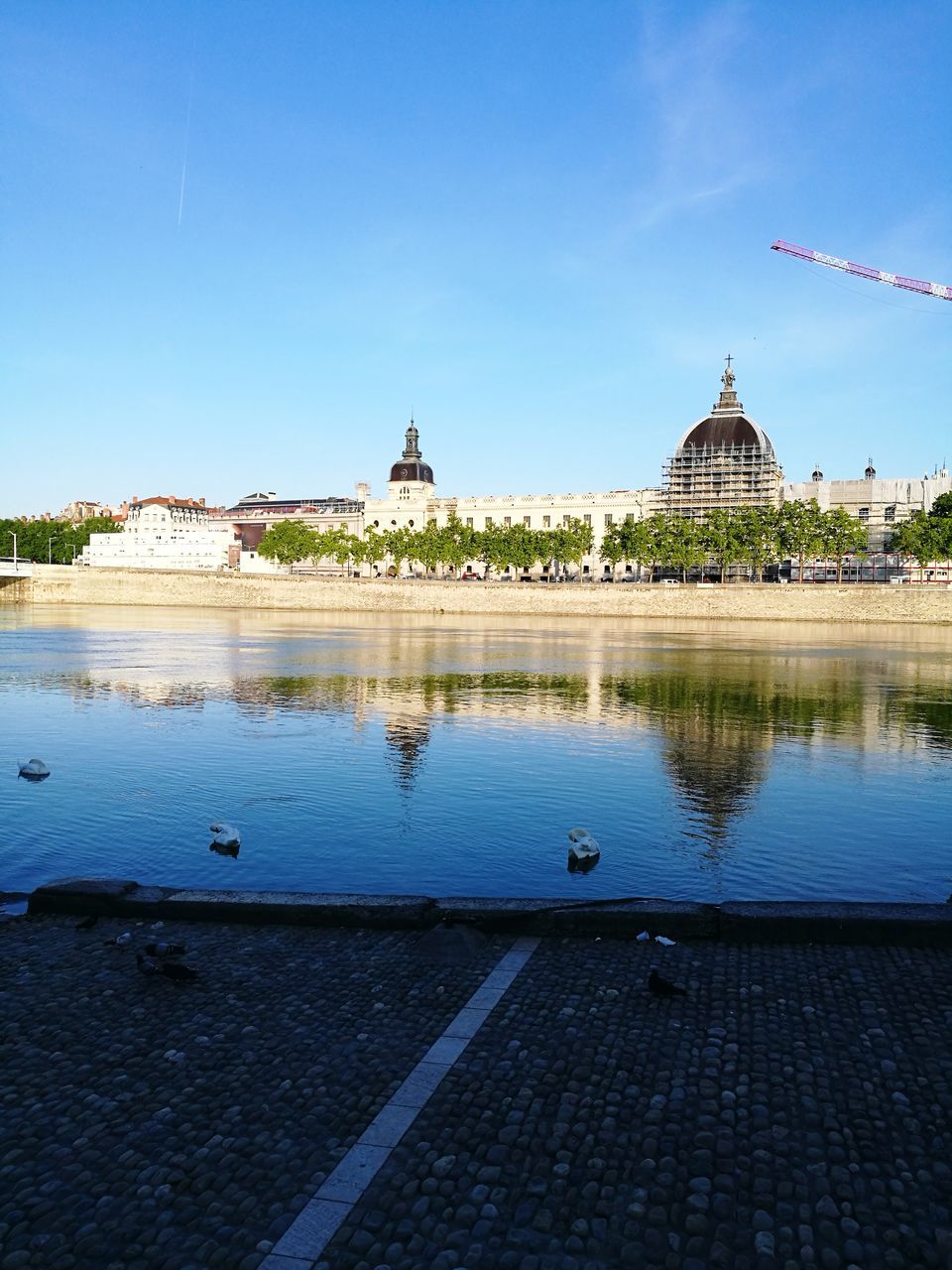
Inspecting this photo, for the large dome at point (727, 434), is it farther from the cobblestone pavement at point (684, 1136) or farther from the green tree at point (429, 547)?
the cobblestone pavement at point (684, 1136)

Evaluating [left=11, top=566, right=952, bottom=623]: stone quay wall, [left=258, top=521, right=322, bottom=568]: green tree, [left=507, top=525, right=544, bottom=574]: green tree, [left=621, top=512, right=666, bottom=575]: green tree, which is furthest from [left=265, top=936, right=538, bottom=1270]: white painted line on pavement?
[left=258, top=521, right=322, bottom=568]: green tree

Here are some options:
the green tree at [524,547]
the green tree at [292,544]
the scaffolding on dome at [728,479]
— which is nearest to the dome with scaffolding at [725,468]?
the scaffolding on dome at [728,479]

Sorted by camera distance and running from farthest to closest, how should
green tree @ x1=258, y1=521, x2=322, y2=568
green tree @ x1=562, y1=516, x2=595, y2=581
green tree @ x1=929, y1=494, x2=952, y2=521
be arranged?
green tree @ x1=258, y1=521, x2=322, y2=568 → green tree @ x1=562, y1=516, x2=595, y2=581 → green tree @ x1=929, y1=494, x2=952, y2=521

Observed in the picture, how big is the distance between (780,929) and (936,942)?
1380 mm

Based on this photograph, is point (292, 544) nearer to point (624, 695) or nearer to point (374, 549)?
point (374, 549)

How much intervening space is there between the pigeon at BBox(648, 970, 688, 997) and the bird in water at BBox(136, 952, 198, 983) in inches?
146

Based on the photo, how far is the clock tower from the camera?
6531 inches

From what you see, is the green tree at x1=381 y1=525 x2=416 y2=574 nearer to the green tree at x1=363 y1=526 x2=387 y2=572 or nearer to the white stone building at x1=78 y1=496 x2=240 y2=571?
the green tree at x1=363 y1=526 x2=387 y2=572

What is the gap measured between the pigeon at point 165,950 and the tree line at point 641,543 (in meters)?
108

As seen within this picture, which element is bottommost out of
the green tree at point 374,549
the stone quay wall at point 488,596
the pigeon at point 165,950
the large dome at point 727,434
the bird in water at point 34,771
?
the bird in water at point 34,771

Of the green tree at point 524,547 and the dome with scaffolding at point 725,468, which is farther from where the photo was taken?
the dome with scaffolding at point 725,468

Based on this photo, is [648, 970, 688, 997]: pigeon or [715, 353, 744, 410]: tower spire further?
[715, 353, 744, 410]: tower spire

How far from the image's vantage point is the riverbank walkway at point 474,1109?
4707mm

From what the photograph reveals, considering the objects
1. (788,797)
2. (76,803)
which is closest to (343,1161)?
(76,803)
